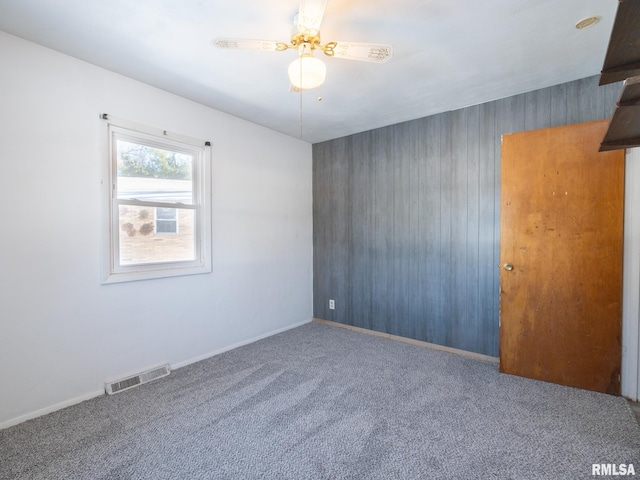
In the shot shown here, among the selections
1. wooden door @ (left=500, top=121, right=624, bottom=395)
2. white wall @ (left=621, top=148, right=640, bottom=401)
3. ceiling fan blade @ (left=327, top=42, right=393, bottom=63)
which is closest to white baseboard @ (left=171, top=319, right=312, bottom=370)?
wooden door @ (left=500, top=121, right=624, bottom=395)

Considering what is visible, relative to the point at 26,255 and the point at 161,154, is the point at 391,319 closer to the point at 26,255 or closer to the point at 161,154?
the point at 161,154

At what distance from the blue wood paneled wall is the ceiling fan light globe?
6.49 feet

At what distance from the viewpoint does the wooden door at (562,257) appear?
2.26m

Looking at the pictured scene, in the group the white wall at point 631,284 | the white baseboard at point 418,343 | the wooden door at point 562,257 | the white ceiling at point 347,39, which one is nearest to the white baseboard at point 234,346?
the white baseboard at point 418,343

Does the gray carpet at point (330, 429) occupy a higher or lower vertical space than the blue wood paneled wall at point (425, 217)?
lower

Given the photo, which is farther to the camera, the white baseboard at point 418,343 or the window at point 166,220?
the white baseboard at point 418,343

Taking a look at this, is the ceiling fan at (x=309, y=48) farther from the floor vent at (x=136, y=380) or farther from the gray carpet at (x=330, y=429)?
the floor vent at (x=136, y=380)

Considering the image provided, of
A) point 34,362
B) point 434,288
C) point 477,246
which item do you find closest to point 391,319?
point 434,288

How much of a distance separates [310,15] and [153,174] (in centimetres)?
191

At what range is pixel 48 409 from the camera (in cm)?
208

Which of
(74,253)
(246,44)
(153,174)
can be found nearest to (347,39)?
(246,44)

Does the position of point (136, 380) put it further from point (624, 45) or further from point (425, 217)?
point (624, 45)

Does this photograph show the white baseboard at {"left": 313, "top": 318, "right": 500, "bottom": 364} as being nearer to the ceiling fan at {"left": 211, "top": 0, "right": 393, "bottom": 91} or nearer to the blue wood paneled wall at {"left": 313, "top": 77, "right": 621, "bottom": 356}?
the blue wood paneled wall at {"left": 313, "top": 77, "right": 621, "bottom": 356}

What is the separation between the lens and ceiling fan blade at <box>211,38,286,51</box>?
160 cm
